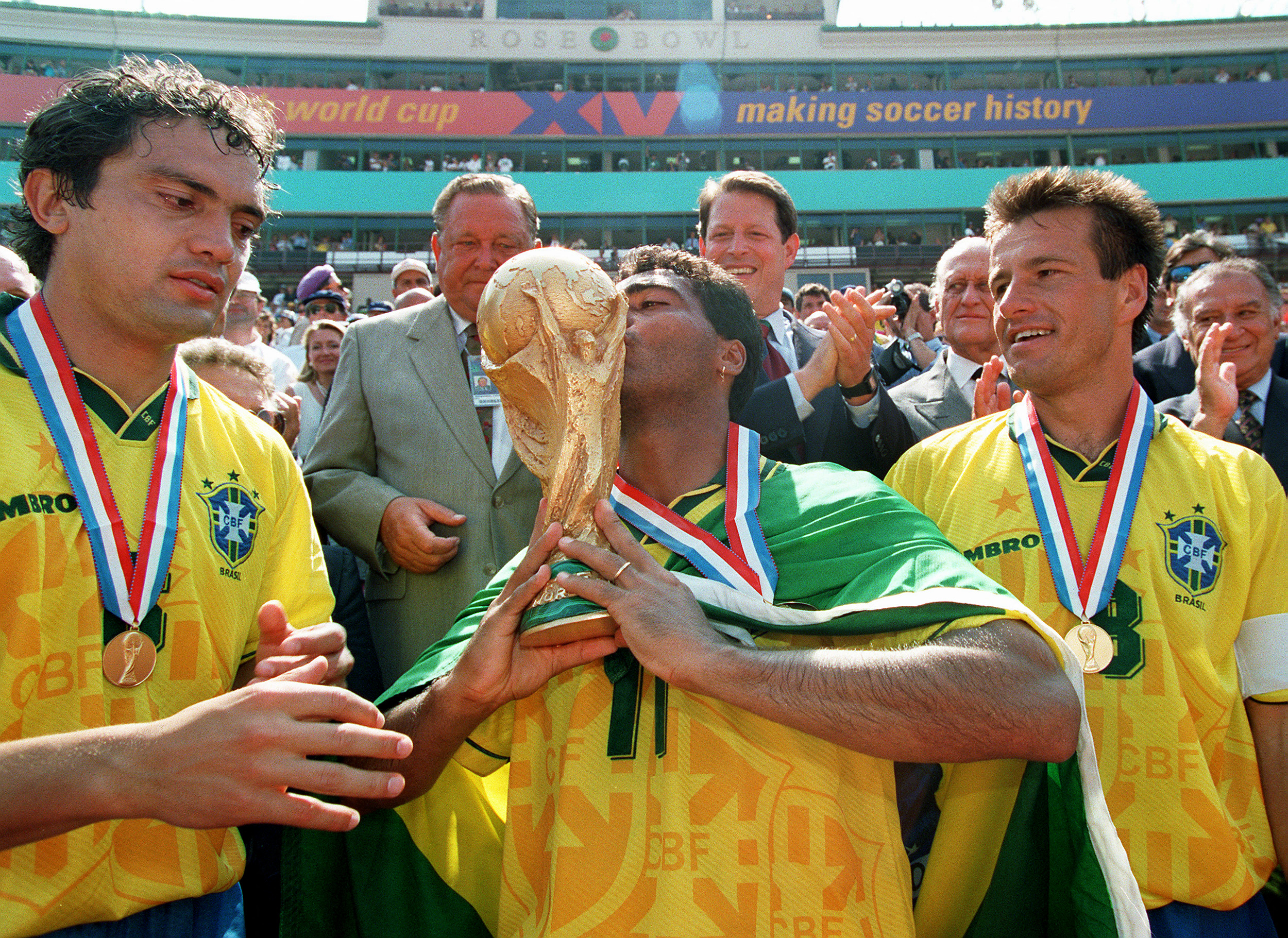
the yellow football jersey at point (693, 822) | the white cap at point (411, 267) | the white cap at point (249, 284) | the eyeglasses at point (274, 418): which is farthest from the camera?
the white cap at point (411, 267)

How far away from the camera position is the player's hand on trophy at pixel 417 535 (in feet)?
8.86

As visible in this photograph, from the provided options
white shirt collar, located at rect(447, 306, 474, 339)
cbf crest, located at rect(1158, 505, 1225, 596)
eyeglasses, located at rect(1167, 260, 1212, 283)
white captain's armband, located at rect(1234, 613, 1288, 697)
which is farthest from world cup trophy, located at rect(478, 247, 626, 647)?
eyeglasses, located at rect(1167, 260, 1212, 283)

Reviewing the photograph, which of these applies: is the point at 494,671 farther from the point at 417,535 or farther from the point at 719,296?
the point at 719,296

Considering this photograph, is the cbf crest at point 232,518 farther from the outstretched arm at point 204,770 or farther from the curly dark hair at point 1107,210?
the curly dark hair at point 1107,210

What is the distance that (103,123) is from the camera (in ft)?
6.56

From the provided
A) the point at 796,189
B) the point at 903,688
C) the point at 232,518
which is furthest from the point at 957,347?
the point at 796,189

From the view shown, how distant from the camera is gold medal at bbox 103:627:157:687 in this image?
70.1 inches

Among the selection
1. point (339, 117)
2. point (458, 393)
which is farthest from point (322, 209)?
point (458, 393)

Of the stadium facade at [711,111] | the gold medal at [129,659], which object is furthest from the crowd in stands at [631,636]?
the stadium facade at [711,111]

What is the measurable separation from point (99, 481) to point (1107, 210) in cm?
274

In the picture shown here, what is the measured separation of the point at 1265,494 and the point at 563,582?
184 cm

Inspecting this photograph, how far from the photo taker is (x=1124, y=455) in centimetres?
239

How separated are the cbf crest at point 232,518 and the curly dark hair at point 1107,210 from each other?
2285 mm

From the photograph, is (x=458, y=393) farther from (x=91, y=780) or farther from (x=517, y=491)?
(x=91, y=780)
